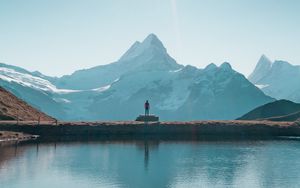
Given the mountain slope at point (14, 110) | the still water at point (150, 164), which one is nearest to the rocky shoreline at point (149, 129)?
the mountain slope at point (14, 110)

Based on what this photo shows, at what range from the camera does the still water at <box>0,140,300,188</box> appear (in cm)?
6469

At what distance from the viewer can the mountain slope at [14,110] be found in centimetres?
14100

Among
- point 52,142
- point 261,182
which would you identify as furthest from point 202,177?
point 52,142

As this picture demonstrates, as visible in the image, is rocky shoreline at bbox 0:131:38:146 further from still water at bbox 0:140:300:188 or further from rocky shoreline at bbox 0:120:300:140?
still water at bbox 0:140:300:188

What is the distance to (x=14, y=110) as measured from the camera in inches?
5886

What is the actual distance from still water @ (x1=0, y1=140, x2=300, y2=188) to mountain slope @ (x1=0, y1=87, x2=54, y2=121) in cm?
3721

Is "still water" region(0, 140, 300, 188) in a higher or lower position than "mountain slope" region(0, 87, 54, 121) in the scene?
lower

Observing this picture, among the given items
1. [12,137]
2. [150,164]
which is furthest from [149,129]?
[150,164]

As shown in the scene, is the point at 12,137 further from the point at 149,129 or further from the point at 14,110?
the point at 14,110

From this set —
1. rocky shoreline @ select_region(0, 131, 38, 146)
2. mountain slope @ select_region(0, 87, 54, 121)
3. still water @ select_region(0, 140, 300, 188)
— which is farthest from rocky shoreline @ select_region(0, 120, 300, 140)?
still water @ select_region(0, 140, 300, 188)

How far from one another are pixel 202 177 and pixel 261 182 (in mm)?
7630

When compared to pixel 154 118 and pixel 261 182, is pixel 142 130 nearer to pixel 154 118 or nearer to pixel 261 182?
pixel 154 118

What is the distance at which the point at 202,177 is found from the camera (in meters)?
68.3

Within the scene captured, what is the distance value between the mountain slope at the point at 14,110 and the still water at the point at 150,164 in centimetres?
3721
